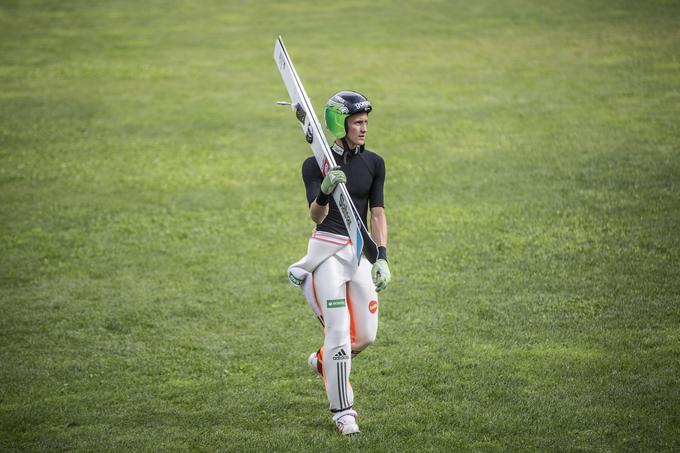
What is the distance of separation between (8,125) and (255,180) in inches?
282

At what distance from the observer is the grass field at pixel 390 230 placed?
27.2 feet

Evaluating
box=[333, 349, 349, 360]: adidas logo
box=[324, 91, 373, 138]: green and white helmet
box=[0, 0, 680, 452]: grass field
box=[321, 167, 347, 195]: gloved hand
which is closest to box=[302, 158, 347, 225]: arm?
box=[321, 167, 347, 195]: gloved hand

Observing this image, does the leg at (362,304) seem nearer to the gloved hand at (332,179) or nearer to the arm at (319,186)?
the arm at (319,186)

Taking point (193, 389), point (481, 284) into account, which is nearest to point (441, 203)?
point (481, 284)

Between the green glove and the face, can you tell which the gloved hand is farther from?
the green glove

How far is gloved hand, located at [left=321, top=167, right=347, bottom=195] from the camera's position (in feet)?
24.1

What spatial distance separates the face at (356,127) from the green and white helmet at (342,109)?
0.04m

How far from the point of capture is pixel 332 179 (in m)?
7.36

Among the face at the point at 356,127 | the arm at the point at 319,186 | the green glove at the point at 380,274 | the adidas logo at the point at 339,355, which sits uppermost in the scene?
the face at the point at 356,127

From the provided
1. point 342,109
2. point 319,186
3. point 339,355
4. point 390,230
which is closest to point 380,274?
point 339,355

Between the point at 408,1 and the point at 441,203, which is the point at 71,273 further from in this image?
the point at 408,1

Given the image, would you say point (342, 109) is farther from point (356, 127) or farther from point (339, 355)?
point (339, 355)

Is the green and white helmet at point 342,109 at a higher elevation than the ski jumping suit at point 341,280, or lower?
higher

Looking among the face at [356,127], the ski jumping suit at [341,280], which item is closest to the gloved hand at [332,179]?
the ski jumping suit at [341,280]
